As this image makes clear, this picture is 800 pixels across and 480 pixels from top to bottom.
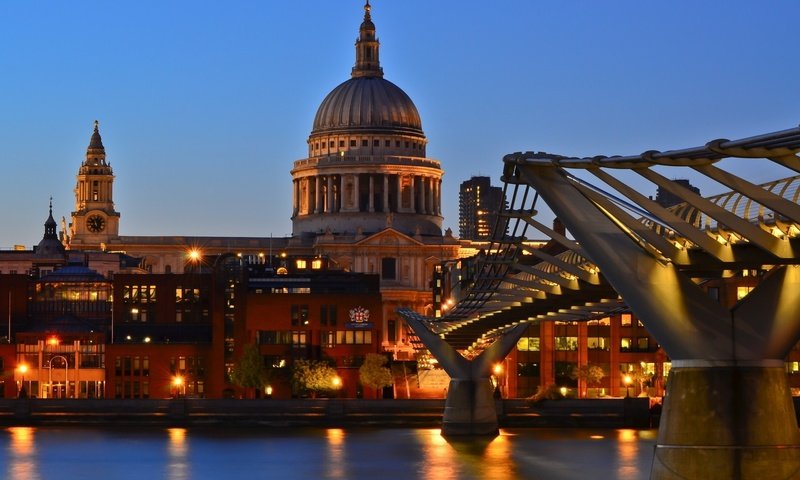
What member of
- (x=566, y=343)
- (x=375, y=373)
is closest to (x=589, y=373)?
(x=566, y=343)

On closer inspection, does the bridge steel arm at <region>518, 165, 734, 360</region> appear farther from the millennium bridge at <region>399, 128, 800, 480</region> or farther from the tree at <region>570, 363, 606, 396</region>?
the tree at <region>570, 363, 606, 396</region>

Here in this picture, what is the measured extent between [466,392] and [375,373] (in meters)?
37.2

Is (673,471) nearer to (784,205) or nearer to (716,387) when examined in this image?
(716,387)

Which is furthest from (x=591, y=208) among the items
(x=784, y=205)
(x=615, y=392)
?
(x=615, y=392)

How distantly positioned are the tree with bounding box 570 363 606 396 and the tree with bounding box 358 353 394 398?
13229mm

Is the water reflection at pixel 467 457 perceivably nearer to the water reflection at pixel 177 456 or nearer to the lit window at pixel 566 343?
the water reflection at pixel 177 456

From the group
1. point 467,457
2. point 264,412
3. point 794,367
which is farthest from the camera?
point 794,367

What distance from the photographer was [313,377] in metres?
137

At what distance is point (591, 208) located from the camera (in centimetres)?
4656

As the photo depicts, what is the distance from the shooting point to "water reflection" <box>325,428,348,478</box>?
81312 millimetres

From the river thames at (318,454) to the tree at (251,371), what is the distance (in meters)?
23.1

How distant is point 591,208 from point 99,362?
102351 mm

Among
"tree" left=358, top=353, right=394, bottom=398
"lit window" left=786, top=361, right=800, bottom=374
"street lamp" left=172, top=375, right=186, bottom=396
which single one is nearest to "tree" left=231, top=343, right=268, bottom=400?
"street lamp" left=172, top=375, right=186, bottom=396

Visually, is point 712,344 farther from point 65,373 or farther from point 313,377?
point 65,373
